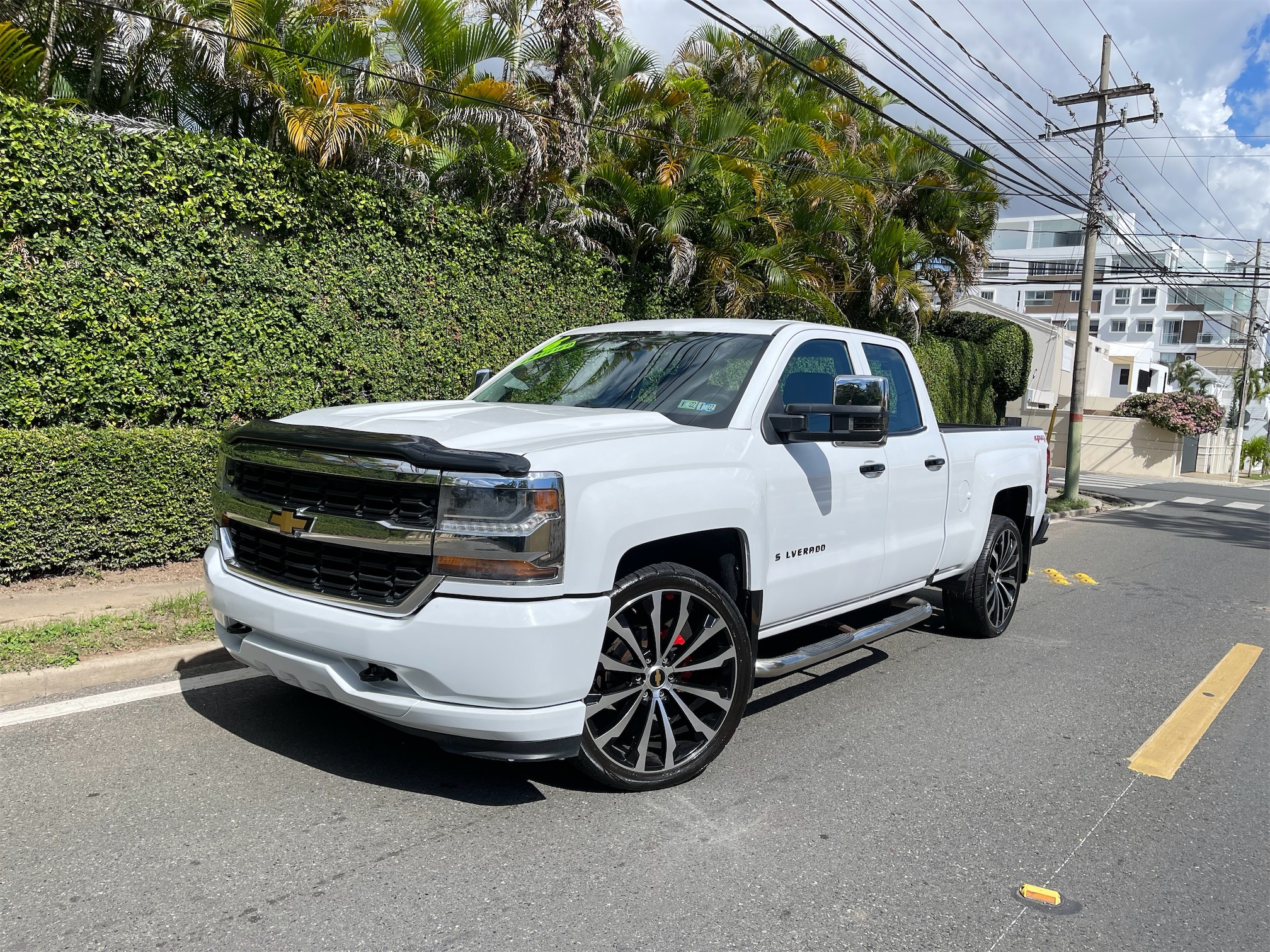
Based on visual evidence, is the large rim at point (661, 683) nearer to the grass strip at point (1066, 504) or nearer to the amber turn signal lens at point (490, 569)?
the amber turn signal lens at point (490, 569)

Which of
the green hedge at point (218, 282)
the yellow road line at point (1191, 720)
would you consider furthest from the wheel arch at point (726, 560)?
the green hedge at point (218, 282)

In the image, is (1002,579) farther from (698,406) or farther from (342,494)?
(342,494)

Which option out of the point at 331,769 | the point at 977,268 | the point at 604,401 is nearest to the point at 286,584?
the point at 331,769

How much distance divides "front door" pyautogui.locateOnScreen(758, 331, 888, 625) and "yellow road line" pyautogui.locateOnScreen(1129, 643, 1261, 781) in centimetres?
153

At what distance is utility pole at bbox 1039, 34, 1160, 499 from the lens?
19781mm

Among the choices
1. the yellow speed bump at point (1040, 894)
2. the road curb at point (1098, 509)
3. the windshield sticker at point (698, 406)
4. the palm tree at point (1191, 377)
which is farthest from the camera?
the palm tree at point (1191, 377)

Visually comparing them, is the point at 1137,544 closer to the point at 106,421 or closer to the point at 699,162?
the point at 699,162

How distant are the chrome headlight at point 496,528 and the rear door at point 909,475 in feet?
8.12

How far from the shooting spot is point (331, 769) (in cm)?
393

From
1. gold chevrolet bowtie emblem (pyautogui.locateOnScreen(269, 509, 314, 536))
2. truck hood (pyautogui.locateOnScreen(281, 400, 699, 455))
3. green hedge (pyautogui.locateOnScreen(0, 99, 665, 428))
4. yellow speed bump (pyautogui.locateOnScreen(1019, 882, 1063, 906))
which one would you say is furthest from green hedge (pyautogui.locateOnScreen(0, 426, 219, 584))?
yellow speed bump (pyautogui.locateOnScreen(1019, 882, 1063, 906))

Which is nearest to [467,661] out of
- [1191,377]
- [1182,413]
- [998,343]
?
[998,343]

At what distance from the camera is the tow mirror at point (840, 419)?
4.32 metres

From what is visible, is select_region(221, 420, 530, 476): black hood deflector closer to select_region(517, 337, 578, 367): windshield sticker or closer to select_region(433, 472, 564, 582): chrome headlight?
select_region(433, 472, 564, 582): chrome headlight

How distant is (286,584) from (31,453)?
410 centimetres
